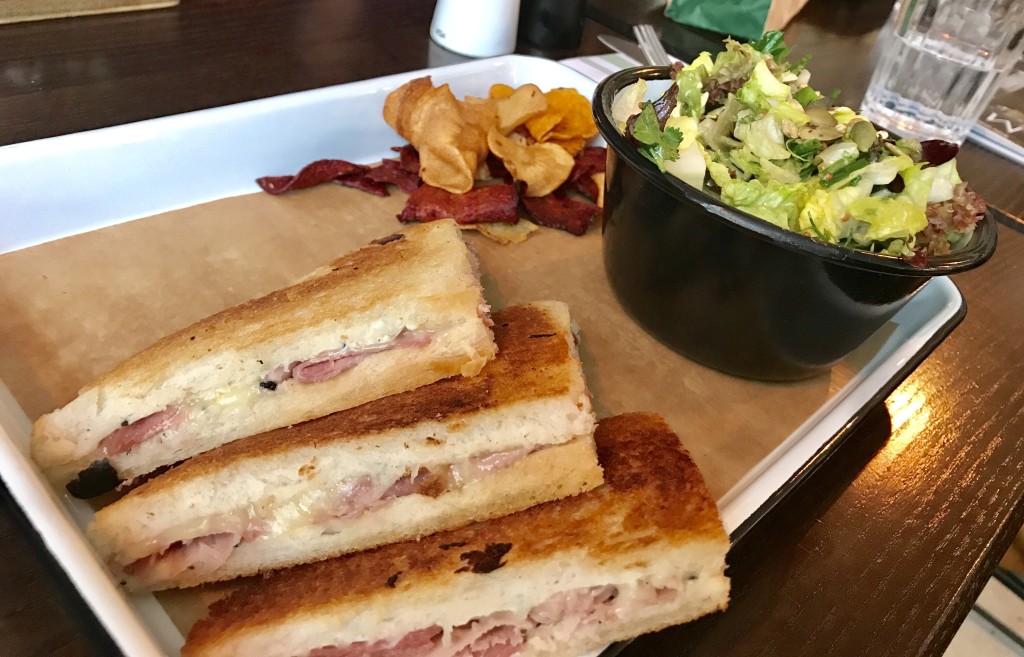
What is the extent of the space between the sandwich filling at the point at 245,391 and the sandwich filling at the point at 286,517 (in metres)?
0.20

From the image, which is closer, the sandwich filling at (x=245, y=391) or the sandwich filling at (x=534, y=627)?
the sandwich filling at (x=534, y=627)

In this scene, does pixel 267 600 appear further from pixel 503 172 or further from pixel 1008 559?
pixel 1008 559

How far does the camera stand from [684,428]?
4.91 feet

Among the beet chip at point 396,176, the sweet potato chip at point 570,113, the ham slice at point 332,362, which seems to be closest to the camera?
the ham slice at point 332,362

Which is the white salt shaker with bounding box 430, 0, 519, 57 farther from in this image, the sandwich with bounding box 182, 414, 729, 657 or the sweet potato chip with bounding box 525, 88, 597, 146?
the sandwich with bounding box 182, 414, 729, 657

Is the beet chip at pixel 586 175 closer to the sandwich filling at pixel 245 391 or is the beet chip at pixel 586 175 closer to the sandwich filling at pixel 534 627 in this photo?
the sandwich filling at pixel 245 391

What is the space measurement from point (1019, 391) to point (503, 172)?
1522 millimetres

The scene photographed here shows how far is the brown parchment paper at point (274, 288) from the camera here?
1.42 meters

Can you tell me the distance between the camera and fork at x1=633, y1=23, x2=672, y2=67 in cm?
262

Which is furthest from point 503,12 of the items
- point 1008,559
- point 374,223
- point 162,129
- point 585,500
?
point 1008,559

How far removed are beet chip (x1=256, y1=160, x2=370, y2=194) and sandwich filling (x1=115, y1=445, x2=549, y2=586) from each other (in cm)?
106

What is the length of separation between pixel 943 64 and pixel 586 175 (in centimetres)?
164

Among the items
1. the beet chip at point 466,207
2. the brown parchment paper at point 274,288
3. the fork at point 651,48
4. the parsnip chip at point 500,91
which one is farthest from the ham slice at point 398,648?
the fork at point 651,48

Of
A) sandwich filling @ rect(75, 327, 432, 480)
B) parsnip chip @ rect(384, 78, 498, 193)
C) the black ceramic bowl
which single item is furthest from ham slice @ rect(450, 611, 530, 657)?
parsnip chip @ rect(384, 78, 498, 193)
